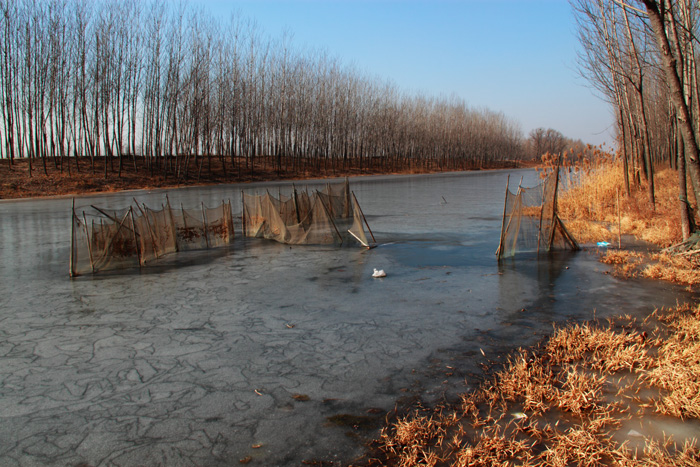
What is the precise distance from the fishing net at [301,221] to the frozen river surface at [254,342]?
1811 millimetres

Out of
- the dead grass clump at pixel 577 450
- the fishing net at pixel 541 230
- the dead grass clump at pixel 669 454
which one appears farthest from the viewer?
the fishing net at pixel 541 230

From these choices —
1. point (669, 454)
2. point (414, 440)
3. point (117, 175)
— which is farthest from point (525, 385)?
point (117, 175)

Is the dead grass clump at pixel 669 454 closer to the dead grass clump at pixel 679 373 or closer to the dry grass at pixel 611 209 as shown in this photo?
the dead grass clump at pixel 679 373

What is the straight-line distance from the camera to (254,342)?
224 inches

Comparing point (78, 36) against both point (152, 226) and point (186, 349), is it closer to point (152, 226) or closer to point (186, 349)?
point (152, 226)

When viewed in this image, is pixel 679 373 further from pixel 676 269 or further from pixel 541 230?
pixel 541 230

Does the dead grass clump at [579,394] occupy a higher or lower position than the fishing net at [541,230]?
lower

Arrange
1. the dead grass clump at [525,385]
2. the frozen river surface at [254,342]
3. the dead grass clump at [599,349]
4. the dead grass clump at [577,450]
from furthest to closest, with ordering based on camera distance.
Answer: the dead grass clump at [599,349], the dead grass clump at [525,385], the frozen river surface at [254,342], the dead grass clump at [577,450]

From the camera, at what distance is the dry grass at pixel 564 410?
3.30 m

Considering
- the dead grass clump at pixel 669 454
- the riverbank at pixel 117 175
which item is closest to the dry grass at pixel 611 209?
the dead grass clump at pixel 669 454

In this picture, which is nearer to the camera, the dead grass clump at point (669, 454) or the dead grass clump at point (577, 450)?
the dead grass clump at point (669, 454)

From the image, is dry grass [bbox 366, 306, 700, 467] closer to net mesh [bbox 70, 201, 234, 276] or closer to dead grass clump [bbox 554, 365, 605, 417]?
dead grass clump [bbox 554, 365, 605, 417]

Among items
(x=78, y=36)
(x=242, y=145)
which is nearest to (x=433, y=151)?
(x=242, y=145)

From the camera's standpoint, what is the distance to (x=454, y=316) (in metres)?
6.61
